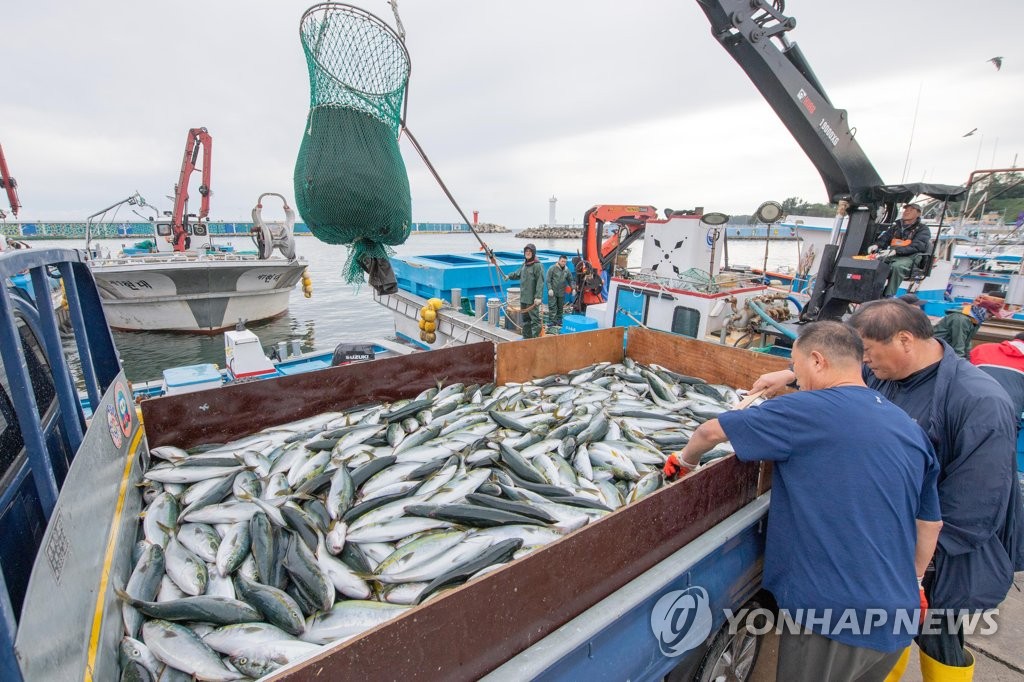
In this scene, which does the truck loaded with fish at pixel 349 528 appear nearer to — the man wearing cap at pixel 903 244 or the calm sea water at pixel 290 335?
the man wearing cap at pixel 903 244

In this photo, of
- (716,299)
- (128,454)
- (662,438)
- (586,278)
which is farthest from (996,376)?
(586,278)

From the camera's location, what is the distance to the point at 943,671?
7.88 ft

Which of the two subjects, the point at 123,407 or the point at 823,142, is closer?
the point at 123,407

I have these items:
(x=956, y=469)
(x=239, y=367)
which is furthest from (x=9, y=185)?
(x=956, y=469)

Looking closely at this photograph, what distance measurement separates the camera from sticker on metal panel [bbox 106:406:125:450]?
90.1 inches

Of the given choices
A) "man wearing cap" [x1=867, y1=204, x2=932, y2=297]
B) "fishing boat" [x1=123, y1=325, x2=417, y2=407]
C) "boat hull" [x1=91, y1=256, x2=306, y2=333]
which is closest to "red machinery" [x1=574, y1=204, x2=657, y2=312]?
"man wearing cap" [x1=867, y1=204, x2=932, y2=297]

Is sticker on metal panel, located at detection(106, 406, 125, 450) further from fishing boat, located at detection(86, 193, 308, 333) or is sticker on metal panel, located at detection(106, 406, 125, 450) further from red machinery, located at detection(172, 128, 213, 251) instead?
A: red machinery, located at detection(172, 128, 213, 251)

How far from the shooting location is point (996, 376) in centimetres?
308

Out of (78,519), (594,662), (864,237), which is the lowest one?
(594,662)

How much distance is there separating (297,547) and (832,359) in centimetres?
268

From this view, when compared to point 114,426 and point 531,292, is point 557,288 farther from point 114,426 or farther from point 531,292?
point 114,426

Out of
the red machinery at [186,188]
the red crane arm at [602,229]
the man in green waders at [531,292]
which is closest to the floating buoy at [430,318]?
the man in green waders at [531,292]

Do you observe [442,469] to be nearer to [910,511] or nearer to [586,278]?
[910,511]

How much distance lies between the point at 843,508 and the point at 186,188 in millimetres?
22478
